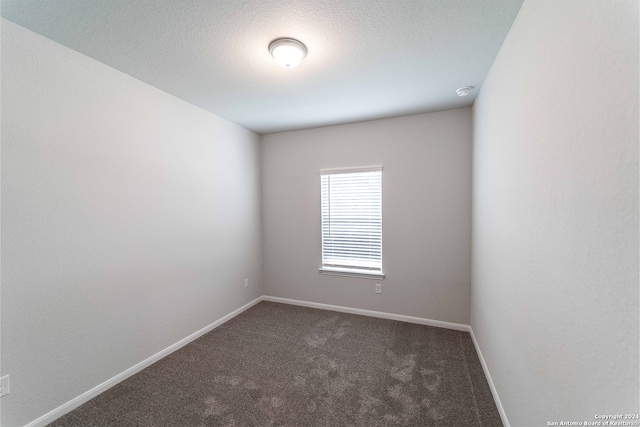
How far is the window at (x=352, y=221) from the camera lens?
3.42 metres

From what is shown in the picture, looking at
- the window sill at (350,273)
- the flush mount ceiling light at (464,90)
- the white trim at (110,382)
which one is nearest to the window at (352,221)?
the window sill at (350,273)

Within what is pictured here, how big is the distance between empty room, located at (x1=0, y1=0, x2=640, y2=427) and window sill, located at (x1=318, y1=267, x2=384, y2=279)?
0.14ft

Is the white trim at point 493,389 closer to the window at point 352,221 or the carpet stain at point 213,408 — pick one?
the window at point 352,221

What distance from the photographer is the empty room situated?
0.92 m

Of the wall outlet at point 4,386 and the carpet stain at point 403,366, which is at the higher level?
the wall outlet at point 4,386

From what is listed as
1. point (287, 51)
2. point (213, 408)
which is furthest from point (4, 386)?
point (287, 51)

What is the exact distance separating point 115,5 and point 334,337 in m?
3.22

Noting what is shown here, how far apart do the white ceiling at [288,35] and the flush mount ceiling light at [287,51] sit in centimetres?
4

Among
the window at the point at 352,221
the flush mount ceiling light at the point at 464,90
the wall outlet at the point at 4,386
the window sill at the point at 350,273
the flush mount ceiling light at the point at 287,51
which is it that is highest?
the flush mount ceiling light at the point at 464,90

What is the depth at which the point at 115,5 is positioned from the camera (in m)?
1.44

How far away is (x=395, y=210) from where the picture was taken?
3277 millimetres

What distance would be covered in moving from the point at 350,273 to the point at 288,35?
9.14 ft

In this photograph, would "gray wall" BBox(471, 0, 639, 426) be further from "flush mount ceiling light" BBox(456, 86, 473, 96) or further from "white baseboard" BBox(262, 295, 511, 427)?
"flush mount ceiling light" BBox(456, 86, 473, 96)

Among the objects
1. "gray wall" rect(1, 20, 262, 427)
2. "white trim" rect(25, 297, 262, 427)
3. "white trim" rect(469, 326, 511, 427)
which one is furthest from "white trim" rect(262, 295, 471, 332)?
"gray wall" rect(1, 20, 262, 427)
